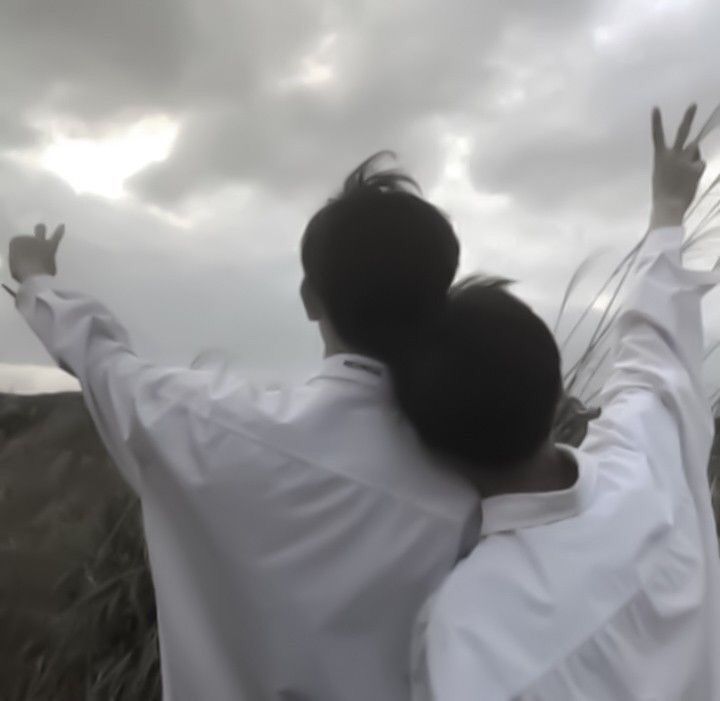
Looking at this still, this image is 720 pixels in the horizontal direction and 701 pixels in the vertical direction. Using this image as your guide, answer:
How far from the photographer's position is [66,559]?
8.57 ft

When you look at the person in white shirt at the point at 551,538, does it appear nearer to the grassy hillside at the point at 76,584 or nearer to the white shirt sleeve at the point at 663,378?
the white shirt sleeve at the point at 663,378

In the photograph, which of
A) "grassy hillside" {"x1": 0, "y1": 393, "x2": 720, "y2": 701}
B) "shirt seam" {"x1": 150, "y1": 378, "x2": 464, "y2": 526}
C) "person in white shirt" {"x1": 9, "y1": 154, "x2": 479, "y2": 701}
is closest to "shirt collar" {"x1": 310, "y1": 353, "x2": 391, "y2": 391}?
"person in white shirt" {"x1": 9, "y1": 154, "x2": 479, "y2": 701}

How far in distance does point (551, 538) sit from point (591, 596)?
0.07m

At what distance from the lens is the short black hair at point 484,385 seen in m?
1.09

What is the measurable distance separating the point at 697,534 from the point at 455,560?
11.4 inches

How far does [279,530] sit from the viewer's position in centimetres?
109

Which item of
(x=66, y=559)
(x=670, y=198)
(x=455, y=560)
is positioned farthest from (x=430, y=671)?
(x=66, y=559)

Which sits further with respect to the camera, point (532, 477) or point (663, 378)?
point (663, 378)

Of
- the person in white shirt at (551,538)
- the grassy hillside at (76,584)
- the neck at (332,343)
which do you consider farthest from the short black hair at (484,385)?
the grassy hillside at (76,584)

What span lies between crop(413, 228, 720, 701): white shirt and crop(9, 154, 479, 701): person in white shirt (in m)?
0.06

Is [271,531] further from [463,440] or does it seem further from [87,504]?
[87,504]

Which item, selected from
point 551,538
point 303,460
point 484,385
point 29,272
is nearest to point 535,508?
point 551,538

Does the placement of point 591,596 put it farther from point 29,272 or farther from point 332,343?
point 29,272

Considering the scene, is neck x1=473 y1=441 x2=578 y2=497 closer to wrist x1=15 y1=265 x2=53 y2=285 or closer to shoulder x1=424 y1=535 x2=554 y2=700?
shoulder x1=424 y1=535 x2=554 y2=700
